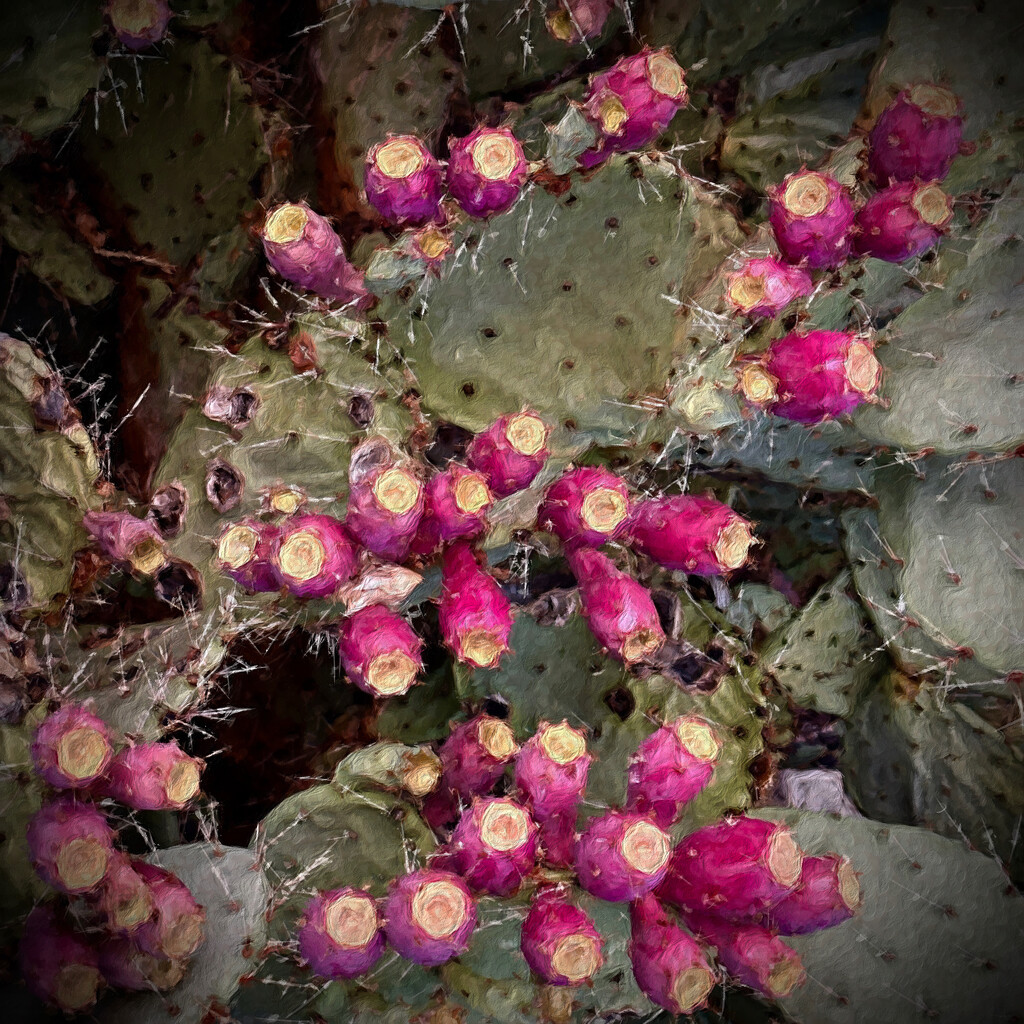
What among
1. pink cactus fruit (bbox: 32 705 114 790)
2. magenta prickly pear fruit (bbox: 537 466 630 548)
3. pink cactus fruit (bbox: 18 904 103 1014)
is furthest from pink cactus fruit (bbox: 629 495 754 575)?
pink cactus fruit (bbox: 18 904 103 1014)

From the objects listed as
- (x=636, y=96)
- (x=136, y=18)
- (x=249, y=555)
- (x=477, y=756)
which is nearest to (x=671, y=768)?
(x=477, y=756)

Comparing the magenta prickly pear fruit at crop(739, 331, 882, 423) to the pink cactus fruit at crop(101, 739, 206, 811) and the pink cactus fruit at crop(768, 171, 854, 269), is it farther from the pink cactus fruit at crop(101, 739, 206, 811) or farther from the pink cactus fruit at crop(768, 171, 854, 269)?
the pink cactus fruit at crop(101, 739, 206, 811)

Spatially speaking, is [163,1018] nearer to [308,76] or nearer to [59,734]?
[59,734]

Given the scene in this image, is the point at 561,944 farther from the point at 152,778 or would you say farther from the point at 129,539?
the point at 129,539

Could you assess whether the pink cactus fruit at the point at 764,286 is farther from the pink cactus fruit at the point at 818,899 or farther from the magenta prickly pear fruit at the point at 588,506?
the pink cactus fruit at the point at 818,899

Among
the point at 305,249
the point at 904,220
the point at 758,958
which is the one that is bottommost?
the point at 758,958

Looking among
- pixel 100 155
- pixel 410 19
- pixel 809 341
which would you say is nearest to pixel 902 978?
pixel 809 341

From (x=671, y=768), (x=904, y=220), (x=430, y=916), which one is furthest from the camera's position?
(x=904, y=220)
